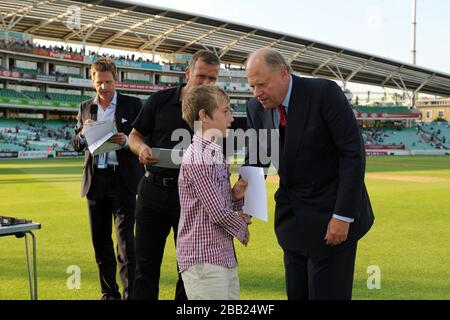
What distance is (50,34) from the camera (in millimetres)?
66625

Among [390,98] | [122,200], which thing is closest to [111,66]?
[122,200]

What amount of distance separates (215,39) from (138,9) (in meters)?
13.7

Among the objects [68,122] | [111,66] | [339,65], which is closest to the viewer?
[111,66]

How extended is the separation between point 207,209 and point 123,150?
2607mm

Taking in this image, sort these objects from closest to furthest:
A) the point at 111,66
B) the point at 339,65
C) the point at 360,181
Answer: the point at 360,181 → the point at 111,66 → the point at 339,65

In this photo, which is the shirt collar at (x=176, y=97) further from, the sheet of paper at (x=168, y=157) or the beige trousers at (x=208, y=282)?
the beige trousers at (x=208, y=282)

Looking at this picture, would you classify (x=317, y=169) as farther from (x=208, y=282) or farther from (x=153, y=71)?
(x=153, y=71)

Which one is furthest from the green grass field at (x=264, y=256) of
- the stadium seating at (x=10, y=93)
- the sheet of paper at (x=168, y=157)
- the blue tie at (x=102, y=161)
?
the stadium seating at (x=10, y=93)

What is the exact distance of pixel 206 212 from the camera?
11.3 feet

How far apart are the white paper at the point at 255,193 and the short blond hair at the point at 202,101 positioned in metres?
0.53

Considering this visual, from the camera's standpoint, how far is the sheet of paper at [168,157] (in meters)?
4.69

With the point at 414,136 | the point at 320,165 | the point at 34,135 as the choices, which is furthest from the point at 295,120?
the point at 414,136

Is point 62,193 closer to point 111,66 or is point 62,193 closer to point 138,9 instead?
point 111,66

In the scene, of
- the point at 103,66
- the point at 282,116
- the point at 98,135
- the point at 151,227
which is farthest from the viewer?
the point at 103,66
